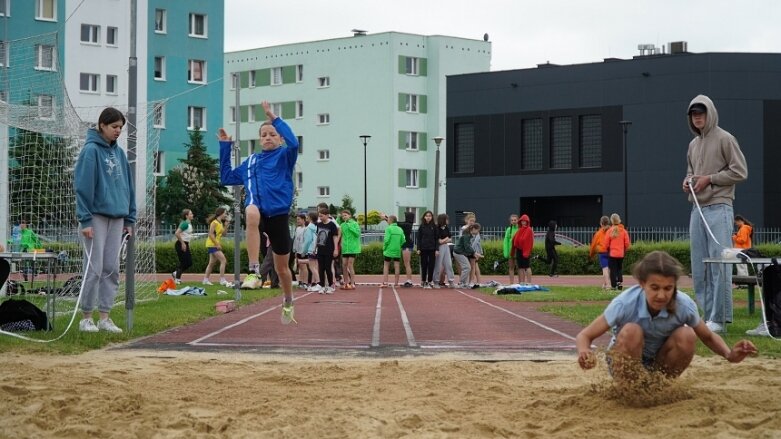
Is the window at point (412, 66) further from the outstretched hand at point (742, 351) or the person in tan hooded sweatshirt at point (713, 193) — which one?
the outstretched hand at point (742, 351)

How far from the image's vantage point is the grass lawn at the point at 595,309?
9848 millimetres

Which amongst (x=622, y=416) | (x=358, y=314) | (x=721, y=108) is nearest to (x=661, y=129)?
(x=721, y=108)

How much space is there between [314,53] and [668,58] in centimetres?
3259

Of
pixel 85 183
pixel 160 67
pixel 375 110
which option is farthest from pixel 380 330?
A: pixel 375 110

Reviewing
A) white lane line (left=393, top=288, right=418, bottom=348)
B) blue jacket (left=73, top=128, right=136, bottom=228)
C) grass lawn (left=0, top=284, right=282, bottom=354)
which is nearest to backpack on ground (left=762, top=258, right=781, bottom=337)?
white lane line (left=393, top=288, right=418, bottom=348)

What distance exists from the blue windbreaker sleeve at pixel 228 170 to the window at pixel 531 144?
4361 cm

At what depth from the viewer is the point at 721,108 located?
48969 mm

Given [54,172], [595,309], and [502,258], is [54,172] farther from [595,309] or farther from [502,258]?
[502,258]

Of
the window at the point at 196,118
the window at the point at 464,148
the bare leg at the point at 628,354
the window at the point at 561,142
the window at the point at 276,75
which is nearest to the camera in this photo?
the bare leg at the point at 628,354

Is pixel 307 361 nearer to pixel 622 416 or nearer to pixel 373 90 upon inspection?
pixel 622 416

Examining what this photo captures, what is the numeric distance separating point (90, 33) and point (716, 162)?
5242cm

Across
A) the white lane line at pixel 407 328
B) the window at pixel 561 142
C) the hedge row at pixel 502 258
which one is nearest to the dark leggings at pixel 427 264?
the white lane line at pixel 407 328

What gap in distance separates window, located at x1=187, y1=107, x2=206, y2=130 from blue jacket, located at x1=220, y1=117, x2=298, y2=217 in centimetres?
5504

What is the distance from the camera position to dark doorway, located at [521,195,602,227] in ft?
177
